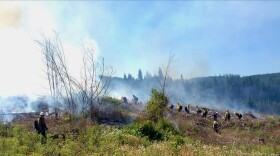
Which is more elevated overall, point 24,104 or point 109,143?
point 24,104

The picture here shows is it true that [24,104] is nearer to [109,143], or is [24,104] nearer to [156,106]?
[156,106]

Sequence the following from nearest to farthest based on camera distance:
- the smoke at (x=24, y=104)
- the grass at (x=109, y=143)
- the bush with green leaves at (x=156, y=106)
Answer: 1. the grass at (x=109, y=143)
2. the bush with green leaves at (x=156, y=106)
3. the smoke at (x=24, y=104)

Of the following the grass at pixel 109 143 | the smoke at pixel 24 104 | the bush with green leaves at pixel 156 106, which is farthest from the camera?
the smoke at pixel 24 104

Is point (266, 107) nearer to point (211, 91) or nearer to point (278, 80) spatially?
point (211, 91)

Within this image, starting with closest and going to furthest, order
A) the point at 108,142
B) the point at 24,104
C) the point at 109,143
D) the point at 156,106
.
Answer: the point at 109,143, the point at 108,142, the point at 156,106, the point at 24,104

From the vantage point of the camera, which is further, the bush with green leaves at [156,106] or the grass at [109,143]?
the bush with green leaves at [156,106]

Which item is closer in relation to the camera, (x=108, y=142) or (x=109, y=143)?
(x=109, y=143)

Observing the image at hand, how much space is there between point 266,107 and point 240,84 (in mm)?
20779

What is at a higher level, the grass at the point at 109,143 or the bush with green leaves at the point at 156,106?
the bush with green leaves at the point at 156,106

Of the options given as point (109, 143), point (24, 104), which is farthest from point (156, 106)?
point (24, 104)

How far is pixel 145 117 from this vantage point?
25156 millimetres

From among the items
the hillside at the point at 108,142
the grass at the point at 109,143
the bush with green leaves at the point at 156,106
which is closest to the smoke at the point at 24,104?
the hillside at the point at 108,142

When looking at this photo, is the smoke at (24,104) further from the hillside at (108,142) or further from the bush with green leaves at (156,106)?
the bush with green leaves at (156,106)

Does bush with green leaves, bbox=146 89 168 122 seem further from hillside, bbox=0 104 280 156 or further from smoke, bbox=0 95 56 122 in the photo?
smoke, bbox=0 95 56 122
